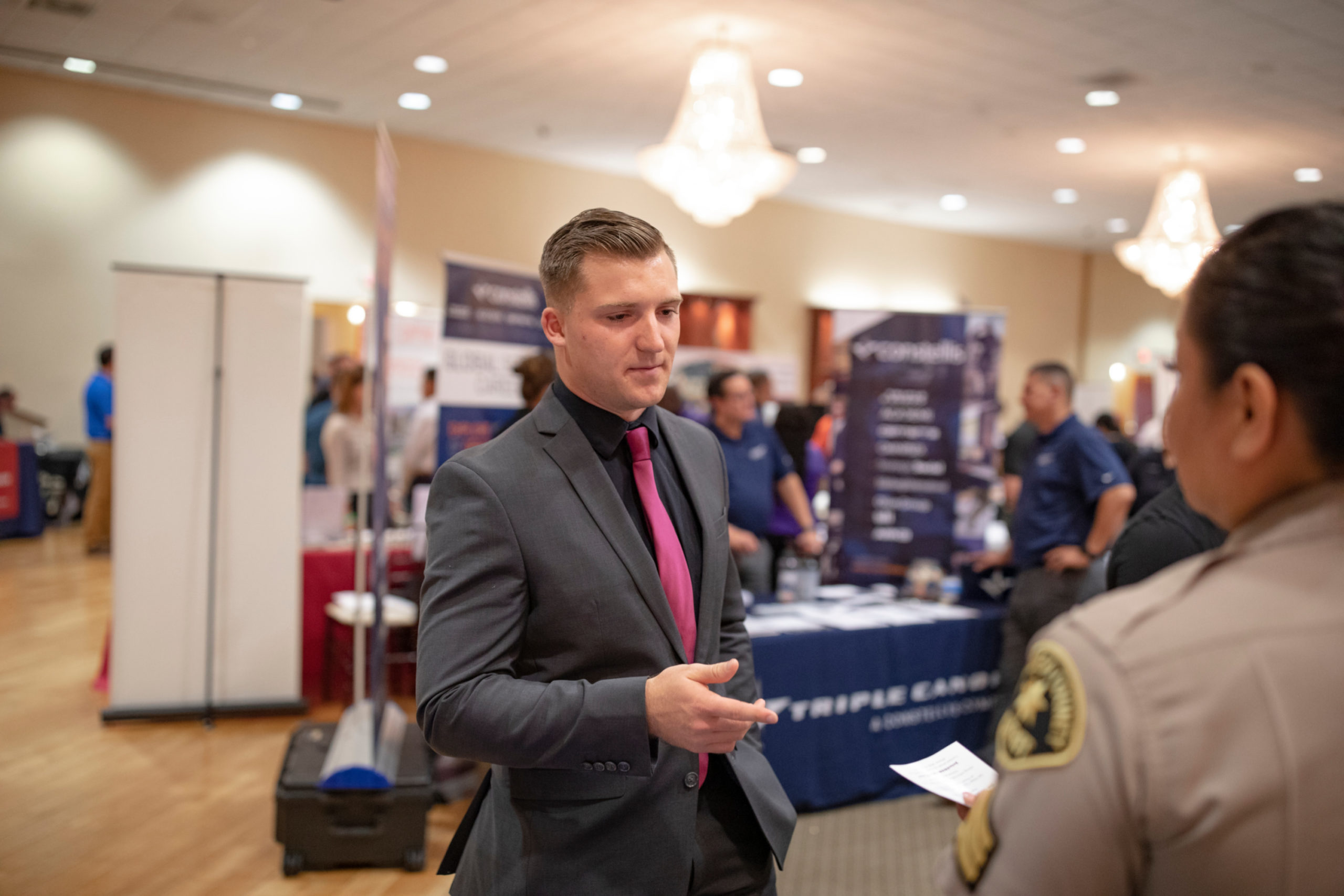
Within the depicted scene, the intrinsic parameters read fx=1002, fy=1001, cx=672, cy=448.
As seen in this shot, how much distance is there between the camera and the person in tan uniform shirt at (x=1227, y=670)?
0.64 meters

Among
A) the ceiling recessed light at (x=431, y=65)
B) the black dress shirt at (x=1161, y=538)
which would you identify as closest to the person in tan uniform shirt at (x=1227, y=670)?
the black dress shirt at (x=1161, y=538)

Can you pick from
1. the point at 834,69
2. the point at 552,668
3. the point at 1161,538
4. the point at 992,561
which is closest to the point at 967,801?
the point at 552,668

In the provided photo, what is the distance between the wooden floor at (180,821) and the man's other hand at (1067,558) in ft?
3.69

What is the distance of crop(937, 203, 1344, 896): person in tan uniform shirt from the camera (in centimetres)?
64

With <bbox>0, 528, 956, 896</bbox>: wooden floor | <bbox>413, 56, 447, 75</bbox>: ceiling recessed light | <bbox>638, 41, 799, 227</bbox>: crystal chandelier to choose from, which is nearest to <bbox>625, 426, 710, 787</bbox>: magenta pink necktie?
<bbox>0, 528, 956, 896</bbox>: wooden floor

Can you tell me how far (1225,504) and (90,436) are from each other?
9903mm

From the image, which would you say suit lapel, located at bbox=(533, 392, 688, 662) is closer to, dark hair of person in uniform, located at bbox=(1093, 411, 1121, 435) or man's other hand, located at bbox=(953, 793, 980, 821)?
man's other hand, located at bbox=(953, 793, 980, 821)

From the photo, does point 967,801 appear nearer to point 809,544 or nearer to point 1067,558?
point 1067,558

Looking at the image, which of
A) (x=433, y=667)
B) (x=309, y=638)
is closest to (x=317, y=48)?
(x=309, y=638)

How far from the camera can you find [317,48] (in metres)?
7.66

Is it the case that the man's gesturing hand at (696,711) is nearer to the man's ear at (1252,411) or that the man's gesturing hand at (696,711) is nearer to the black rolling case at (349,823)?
the man's ear at (1252,411)

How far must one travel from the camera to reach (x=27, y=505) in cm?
904

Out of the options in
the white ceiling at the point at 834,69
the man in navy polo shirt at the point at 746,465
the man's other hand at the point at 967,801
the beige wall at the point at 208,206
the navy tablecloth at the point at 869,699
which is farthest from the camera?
the beige wall at the point at 208,206

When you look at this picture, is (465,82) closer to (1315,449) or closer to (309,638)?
(309,638)
